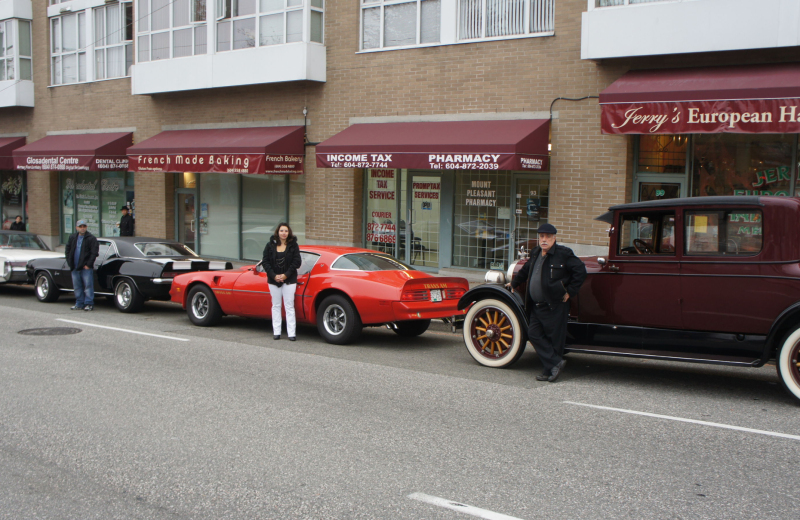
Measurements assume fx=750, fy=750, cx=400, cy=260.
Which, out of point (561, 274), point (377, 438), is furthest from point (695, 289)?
point (377, 438)

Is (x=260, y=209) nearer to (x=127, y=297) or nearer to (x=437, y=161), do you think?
(x=127, y=297)

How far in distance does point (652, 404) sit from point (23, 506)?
516 cm

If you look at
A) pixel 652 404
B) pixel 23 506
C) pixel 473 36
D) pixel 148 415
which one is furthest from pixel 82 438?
pixel 473 36

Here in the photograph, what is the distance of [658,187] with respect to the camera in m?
13.6

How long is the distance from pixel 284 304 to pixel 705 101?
23.4 feet

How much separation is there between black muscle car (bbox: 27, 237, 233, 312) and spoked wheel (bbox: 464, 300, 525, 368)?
205 inches

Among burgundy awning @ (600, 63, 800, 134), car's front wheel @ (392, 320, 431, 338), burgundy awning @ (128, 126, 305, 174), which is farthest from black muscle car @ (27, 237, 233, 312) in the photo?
burgundy awning @ (600, 63, 800, 134)

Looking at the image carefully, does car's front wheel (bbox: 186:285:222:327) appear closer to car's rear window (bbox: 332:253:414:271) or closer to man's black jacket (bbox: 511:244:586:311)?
car's rear window (bbox: 332:253:414:271)

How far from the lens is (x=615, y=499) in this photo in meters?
4.53

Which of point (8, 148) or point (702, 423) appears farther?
point (8, 148)

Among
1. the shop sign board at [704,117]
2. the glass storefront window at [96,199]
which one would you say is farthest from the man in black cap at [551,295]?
the glass storefront window at [96,199]

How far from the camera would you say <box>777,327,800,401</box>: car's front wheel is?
21.9 feet

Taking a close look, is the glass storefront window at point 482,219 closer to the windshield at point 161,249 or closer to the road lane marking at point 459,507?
the windshield at point 161,249

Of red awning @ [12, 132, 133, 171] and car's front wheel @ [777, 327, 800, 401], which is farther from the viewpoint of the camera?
red awning @ [12, 132, 133, 171]
